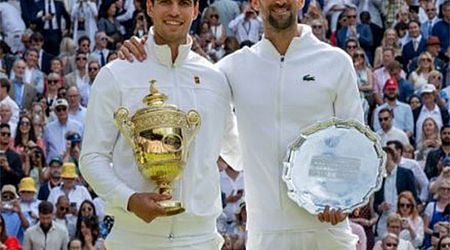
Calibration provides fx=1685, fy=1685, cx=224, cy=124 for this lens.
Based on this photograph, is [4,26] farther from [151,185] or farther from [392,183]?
[151,185]

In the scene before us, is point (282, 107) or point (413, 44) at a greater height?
point (282, 107)

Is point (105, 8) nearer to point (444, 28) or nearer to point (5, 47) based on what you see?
point (5, 47)

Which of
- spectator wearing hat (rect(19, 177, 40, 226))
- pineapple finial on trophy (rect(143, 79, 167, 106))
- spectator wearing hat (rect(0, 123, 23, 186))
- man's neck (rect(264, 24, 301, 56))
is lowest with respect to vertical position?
spectator wearing hat (rect(19, 177, 40, 226))

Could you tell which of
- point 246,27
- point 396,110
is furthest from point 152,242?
point 246,27

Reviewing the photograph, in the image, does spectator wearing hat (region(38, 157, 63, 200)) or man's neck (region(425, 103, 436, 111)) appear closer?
spectator wearing hat (region(38, 157, 63, 200))

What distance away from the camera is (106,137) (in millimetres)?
7949

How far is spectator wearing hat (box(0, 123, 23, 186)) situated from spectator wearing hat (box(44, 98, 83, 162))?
639 millimetres

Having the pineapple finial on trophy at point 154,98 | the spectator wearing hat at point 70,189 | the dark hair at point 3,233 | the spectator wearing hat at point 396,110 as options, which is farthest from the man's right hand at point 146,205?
the spectator wearing hat at point 396,110

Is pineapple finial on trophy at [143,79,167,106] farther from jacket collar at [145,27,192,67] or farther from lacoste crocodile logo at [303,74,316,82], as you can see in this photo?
lacoste crocodile logo at [303,74,316,82]

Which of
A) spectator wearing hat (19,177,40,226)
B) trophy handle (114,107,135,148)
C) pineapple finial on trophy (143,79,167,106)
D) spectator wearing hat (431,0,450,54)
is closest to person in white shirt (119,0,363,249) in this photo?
pineapple finial on trophy (143,79,167,106)

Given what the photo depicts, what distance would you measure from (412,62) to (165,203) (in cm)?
1358

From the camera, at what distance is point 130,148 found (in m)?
7.95

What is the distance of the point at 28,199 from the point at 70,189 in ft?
1.40

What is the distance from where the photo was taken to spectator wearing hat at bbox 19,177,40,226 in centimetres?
1616
